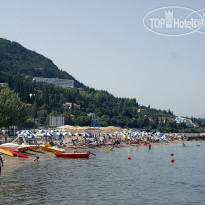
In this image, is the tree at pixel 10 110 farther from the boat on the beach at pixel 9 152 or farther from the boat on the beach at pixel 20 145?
the boat on the beach at pixel 9 152

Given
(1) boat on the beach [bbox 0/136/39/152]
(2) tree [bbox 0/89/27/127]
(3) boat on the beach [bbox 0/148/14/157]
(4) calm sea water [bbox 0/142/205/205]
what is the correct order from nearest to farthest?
(4) calm sea water [bbox 0/142/205/205], (3) boat on the beach [bbox 0/148/14/157], (1) boat on the beach [bbox 0/136/39/152], (2) tree [bbox 0/89/27/127]

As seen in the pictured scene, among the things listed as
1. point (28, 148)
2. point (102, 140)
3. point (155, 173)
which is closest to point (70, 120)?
point (102, 140)

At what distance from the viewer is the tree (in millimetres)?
69356

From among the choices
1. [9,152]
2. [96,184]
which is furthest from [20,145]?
[96,184]

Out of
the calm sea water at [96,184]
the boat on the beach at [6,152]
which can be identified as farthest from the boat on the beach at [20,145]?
the calm sea water at [96,184]

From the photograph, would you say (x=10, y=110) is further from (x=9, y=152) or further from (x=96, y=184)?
(x=96, y=184)

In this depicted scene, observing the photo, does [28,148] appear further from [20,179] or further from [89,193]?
[89,193]

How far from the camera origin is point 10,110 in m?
72.2

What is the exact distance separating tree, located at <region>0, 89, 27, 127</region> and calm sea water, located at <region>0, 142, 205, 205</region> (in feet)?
91.2

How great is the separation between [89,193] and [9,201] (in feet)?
21.4

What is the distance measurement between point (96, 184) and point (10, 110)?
46.0 meters

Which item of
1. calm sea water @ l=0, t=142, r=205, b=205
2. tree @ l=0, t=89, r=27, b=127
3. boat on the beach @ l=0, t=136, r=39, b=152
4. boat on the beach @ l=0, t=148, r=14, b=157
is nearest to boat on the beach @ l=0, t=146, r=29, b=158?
boat on the beach @ l=0, t=148, r=14, b=157

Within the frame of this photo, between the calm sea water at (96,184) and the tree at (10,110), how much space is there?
2780 centimetres

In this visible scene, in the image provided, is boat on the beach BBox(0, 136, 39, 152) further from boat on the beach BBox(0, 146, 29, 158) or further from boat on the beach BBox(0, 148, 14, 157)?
boat on the beach BBox(0, 148, 14, 157)
